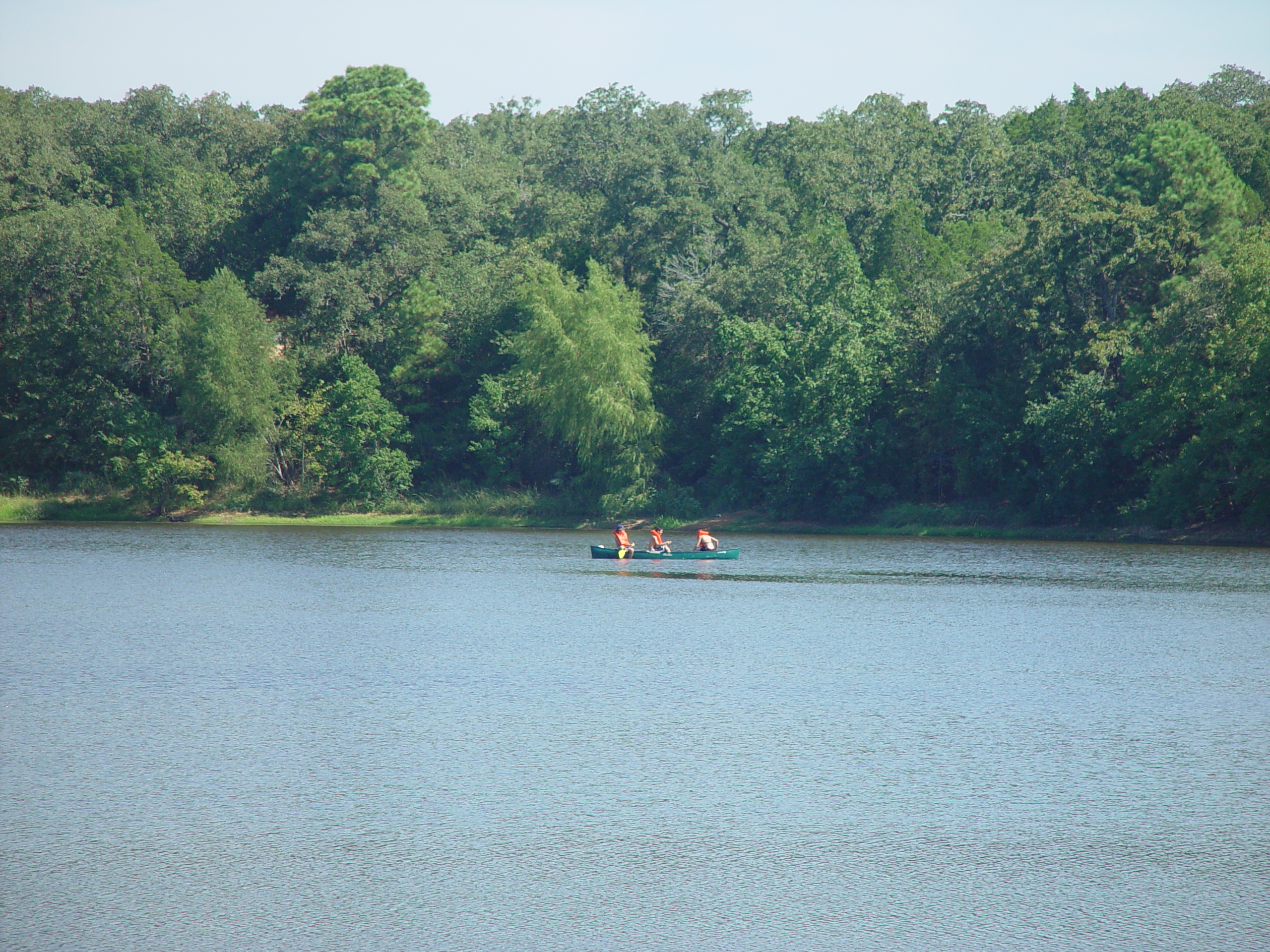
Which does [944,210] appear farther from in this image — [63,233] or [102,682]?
[102,682]

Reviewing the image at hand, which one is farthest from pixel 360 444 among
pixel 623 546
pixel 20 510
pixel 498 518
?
pixel 623 546

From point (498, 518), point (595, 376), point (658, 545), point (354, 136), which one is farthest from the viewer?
point (354, 136)

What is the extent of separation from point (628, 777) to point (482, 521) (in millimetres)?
50528

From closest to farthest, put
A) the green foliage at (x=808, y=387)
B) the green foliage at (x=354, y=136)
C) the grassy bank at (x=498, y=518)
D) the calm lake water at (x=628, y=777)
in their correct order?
the calm lake water at (x=628, y=777) → the grassy bank at (x=498, y=518) → the green foliage at (x=808, y=387) → the green foliage at (x=354, y=136)

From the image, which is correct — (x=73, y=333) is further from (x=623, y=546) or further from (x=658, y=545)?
(x=658, y=545)

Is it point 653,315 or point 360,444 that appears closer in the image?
point 360,444

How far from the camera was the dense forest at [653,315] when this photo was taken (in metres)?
53.9

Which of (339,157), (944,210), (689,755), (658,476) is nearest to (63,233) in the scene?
(339,157)

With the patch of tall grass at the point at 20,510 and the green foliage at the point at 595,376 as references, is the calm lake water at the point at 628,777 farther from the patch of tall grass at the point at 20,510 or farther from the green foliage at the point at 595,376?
the patch of tall grass at the point at 20,510

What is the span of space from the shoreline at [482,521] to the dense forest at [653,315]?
90cm

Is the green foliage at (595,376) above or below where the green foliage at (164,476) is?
above

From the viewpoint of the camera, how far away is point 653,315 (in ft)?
227

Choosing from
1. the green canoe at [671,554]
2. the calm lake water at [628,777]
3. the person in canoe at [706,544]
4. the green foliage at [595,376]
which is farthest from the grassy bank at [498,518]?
the calm lake water at [628,777]

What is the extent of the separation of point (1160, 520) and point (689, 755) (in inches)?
1648
